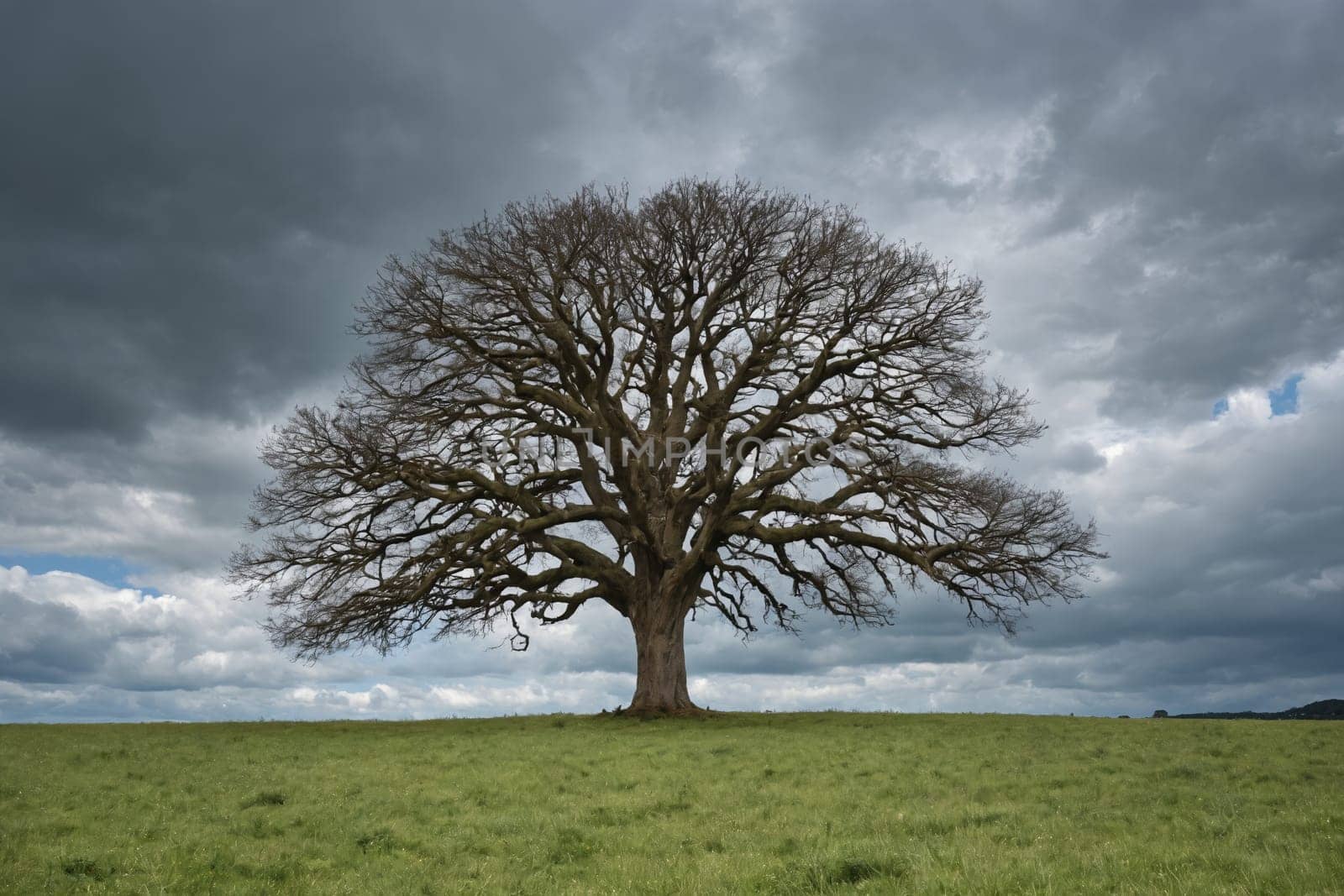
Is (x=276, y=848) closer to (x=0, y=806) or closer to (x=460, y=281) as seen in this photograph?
(x=0, y=806)

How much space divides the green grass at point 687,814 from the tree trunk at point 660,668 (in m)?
4.40

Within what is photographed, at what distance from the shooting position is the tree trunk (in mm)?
26688

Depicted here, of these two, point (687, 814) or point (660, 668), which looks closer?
point (687, 814)

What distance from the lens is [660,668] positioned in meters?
26.9

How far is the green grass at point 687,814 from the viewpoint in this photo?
356 inches

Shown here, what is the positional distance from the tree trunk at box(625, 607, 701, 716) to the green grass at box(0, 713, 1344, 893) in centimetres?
440

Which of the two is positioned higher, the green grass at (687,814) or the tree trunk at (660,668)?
the tree trunk at (660,668)

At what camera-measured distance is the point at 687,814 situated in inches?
510

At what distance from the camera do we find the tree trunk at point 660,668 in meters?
26.7

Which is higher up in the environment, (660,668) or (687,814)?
(660,668)

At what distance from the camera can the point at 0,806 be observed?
13570mm

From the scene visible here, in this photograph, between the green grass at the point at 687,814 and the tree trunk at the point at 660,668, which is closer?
the green grass at the point at 687,814

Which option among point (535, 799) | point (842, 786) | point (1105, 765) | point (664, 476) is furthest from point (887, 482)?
point (535, 799)

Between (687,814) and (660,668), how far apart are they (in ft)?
45.8
